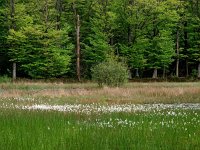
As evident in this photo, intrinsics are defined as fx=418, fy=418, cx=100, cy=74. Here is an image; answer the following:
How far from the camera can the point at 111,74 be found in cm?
3675

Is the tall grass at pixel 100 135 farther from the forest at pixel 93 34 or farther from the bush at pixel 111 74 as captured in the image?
the forest at pixel 93 34

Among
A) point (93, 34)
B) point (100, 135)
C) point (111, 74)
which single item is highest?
point (93, 34)

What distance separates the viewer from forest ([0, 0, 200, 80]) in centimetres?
5134

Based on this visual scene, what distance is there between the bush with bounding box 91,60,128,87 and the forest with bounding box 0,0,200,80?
11786mm

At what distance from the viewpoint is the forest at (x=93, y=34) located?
168 ft

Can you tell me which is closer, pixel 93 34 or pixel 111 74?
A: pixel 111 74

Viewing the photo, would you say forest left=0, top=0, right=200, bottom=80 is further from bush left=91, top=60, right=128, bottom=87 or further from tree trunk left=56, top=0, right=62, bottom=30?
bush left=91, top=60, right=128, bottom=87

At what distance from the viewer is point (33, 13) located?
56062mm

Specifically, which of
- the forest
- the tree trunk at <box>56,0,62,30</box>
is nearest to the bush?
the forest

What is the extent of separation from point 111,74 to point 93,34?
20045 millimetres

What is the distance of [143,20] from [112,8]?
464 centimetres

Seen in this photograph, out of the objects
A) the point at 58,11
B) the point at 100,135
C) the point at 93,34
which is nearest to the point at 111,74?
the point at 93,34

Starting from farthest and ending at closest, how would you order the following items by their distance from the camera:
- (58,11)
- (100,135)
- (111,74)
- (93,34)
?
(58,11) < (93,34) < (111,74) < (100,135)

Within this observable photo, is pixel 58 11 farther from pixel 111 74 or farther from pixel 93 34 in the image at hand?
pixel 111 74
